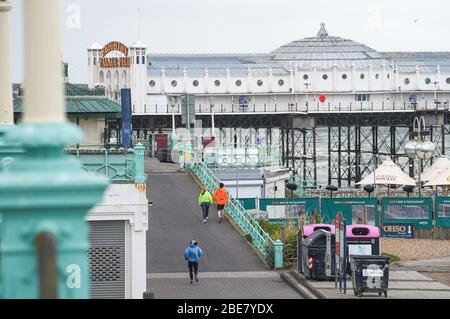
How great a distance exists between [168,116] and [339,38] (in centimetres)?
2855

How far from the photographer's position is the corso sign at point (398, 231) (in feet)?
120

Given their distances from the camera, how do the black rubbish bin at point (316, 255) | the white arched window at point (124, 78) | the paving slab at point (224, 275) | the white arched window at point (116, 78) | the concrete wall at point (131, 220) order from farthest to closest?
the white arched window at point (124, 78), the white arched window at point (116, 78), the paving slab at point (224, 275), the black rubbish bin at point (316, 255), the concrete wall at point (131, 220)

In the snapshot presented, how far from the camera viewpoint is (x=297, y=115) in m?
96.9

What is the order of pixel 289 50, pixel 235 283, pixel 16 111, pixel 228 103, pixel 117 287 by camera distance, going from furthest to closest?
pixel 289 50 < pixel 228 103 < pixel 16 111 < pixel 235 283 < pixel 117 287

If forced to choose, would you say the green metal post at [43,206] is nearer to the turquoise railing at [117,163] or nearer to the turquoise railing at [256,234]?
the turquoise railing at [117,163]

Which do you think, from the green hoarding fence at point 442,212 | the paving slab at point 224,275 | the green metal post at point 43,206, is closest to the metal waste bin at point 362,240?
the paving slab at point 224,275

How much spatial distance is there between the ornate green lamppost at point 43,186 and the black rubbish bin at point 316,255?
21.4 metres

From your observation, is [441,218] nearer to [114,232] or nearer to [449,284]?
[449,284]

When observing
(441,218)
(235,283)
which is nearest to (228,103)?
(441,218)

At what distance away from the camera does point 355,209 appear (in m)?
37.2

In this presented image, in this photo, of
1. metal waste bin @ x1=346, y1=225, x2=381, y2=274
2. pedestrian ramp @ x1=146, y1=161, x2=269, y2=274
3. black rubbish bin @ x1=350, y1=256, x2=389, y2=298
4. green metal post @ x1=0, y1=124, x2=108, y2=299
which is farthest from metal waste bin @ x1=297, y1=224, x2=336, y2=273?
green metal post @ x1=0, y1=124, x2=108, y2=299

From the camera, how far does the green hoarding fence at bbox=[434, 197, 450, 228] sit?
36.6 m

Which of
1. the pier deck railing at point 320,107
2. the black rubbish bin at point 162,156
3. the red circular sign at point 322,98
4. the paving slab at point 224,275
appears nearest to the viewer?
the paving slab at point 224,275
